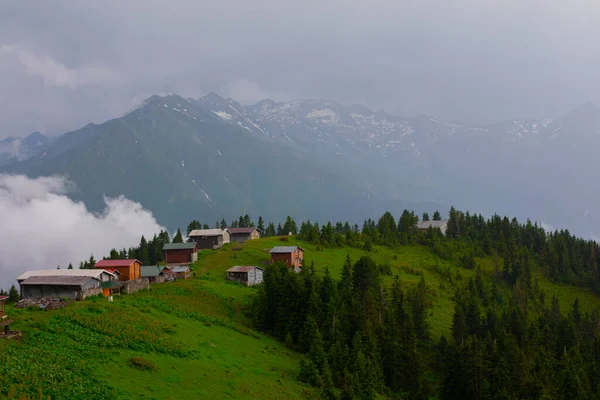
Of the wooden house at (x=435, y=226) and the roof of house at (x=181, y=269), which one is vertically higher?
the wooden house at (x=435, y=226)

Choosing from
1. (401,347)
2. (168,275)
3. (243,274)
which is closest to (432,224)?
(243,274)

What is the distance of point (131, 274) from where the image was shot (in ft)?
252

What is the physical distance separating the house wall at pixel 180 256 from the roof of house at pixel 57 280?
40362 mm

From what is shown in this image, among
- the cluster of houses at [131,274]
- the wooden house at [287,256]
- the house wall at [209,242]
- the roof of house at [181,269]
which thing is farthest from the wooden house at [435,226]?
the roof of house at [181,269]

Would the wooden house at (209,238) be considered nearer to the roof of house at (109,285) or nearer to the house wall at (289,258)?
the house wall at (289,258)

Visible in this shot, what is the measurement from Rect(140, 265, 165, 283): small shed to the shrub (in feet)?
140

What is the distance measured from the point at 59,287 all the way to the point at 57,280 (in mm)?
925

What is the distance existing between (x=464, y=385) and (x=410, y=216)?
106 meters

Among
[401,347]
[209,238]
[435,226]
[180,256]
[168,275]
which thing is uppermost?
[435,226]

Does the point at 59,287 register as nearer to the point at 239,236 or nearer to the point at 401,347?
the point at 401,347

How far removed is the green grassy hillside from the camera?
1249 inches

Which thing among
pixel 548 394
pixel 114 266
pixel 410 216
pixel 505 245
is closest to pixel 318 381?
pixel 548 394

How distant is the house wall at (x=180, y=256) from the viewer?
99688mm

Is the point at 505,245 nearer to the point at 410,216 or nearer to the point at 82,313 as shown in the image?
the point at 410,216
